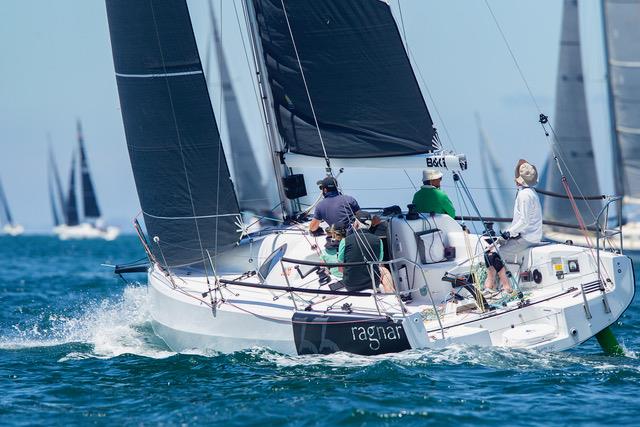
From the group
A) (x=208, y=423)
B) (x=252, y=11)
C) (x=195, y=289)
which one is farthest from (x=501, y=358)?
(x=252, y=11)

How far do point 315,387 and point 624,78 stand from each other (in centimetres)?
2449

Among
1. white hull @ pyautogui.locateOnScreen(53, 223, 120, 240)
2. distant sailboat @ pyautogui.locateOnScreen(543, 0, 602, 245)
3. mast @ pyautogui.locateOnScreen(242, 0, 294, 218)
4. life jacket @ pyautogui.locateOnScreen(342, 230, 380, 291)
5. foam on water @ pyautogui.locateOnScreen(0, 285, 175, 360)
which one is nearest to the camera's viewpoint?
life jacket @ pyautogui.locateOnScreen(342, 230, 380, 291)

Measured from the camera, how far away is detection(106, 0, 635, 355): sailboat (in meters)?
11.0

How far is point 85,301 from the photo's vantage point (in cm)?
1827

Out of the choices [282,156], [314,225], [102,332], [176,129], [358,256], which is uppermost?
[176,129]

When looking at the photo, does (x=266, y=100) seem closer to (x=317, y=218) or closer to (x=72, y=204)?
(x=317, y=218)

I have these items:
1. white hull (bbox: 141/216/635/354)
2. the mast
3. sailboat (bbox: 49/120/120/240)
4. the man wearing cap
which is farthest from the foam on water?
sailboat (bbox: 49/120/120/240)

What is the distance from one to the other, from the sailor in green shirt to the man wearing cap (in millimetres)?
853

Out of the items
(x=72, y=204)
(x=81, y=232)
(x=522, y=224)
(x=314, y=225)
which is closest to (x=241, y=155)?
(x=314, y=225)

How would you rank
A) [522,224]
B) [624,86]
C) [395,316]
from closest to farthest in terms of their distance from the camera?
1. [395,316]
2. [522,224]
3. [624,86]

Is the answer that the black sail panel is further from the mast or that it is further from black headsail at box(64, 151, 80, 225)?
black headsail at box(64, 151, 80, 225)

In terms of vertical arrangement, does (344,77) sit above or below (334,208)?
above

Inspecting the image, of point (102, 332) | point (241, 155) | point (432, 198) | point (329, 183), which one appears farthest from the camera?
point (241, 155)

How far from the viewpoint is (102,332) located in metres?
13.2
